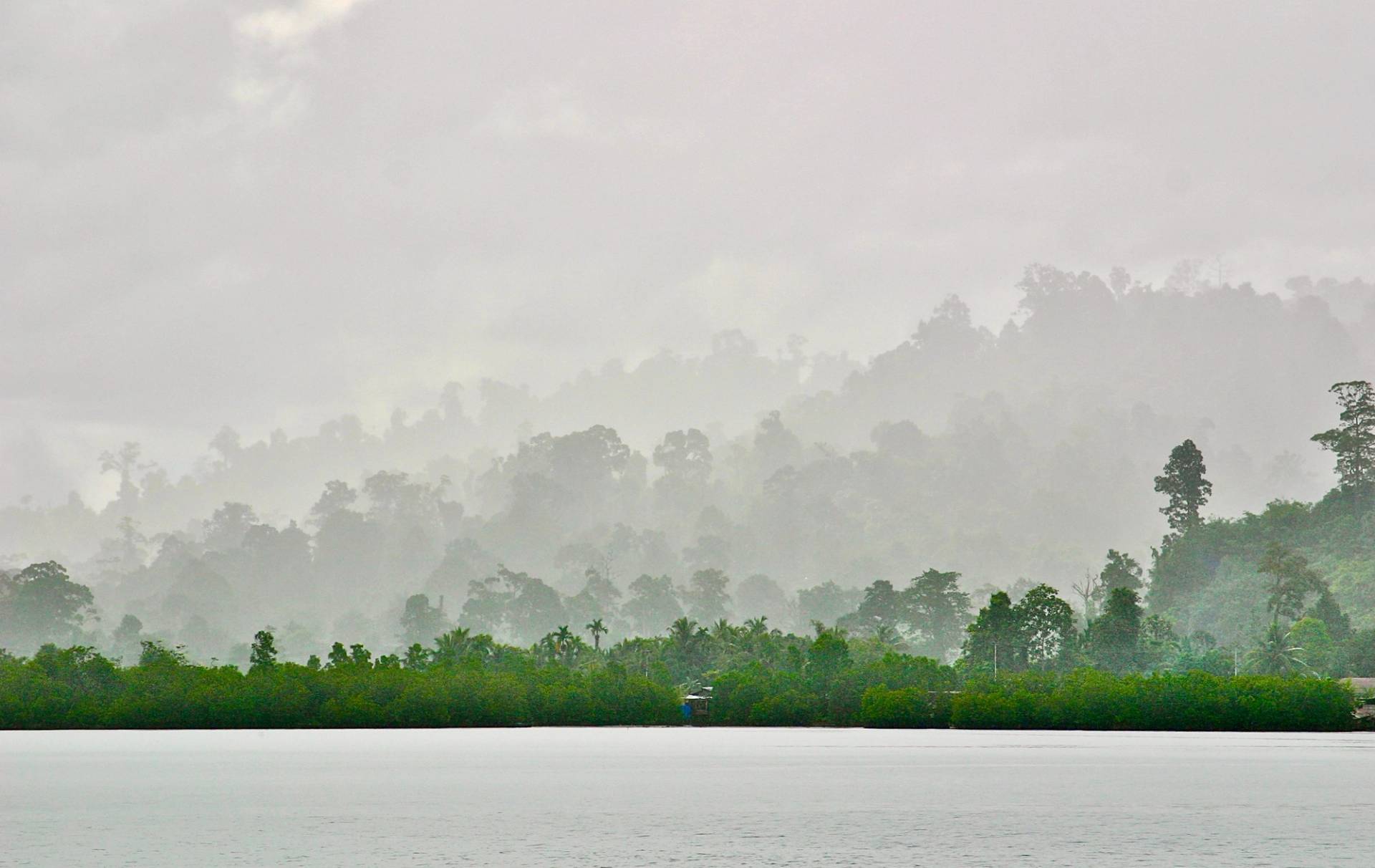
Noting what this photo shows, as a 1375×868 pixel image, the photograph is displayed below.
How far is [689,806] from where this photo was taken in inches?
1822

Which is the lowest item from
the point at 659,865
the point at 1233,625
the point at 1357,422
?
the point at 659,865

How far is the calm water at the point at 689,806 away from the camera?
3256cm

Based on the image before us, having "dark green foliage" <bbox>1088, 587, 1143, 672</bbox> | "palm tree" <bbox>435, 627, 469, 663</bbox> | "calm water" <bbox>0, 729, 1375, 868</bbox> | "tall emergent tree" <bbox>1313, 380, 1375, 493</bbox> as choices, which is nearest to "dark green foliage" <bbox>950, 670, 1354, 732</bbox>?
"calm water" <bbox>0, 729, 1375, 868</bbox>

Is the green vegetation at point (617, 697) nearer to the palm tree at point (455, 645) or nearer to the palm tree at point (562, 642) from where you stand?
the palm tree at point (455, 645)

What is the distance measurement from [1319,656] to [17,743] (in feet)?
375

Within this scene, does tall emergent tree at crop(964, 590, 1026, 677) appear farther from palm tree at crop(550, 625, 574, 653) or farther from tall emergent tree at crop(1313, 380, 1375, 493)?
tall emergent tree at crop(1313, 380, 1375, 493)

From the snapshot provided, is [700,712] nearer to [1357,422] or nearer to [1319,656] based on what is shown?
[1319,656]

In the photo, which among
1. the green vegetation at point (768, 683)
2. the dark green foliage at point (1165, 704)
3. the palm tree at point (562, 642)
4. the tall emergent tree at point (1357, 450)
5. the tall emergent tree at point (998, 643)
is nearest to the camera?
the dark green foliage at point (1165, 704)

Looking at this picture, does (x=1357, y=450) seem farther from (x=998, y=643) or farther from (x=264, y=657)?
(x=264, y=657)

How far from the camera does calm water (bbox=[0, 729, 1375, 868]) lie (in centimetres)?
3256

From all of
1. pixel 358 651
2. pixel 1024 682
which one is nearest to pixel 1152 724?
pixel 1024 682

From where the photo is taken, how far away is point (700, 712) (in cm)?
13350

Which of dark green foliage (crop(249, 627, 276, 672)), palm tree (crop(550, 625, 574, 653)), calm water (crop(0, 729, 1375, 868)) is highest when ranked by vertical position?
palm tree (crop(550, 625, 574, 653))

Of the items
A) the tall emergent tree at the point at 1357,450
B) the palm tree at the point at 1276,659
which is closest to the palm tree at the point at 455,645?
Answer: the palm tree at the point at 1276,659
